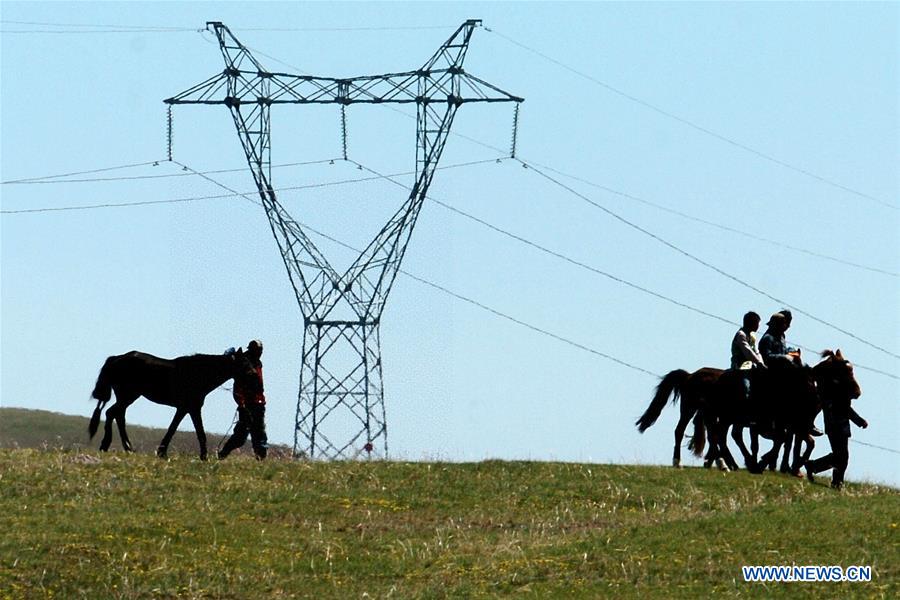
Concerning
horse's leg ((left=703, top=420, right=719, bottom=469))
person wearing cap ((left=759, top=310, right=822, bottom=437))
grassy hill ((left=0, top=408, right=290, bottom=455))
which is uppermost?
grassy hill ((left=0, top=408, right=290, bottom=455))

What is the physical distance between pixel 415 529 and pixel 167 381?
7031mm

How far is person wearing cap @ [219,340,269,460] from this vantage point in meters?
28.0

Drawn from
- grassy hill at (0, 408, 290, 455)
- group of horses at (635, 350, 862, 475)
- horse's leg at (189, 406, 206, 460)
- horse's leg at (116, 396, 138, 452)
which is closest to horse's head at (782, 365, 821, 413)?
group of horses at (635, 350, 862, 475)

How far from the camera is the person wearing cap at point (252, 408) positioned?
28.0 m

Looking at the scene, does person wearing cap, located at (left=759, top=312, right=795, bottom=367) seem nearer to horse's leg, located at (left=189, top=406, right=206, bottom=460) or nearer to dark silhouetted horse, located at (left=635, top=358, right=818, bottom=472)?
dark silhouetted horse, located at (left=635, top=358, right=818, bottom=472)

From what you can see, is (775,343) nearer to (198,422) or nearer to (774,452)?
(774,452)

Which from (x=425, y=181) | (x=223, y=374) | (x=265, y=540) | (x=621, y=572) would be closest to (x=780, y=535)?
(x=621, y=572)

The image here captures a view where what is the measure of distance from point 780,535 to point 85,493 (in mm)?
9074

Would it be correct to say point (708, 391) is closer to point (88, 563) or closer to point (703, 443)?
point (703, 443)

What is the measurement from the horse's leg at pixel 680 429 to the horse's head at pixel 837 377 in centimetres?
268

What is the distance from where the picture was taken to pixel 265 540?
70.9 feet

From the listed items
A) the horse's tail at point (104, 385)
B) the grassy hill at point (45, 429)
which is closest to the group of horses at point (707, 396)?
the horse's tail at point (104, 385)

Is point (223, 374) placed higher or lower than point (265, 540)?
higher

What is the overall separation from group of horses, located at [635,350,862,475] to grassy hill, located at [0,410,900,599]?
79cm
